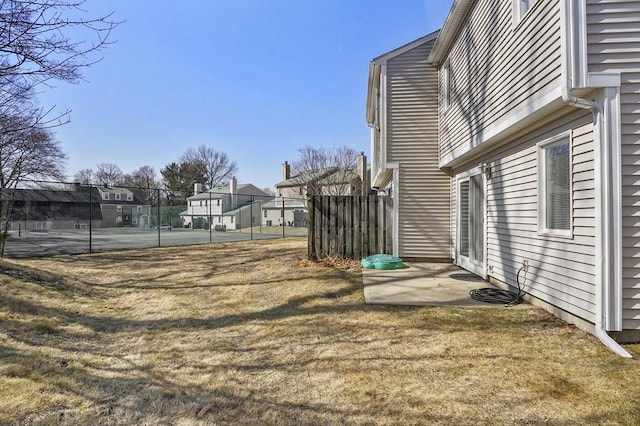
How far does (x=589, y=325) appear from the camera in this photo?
3.48 meters

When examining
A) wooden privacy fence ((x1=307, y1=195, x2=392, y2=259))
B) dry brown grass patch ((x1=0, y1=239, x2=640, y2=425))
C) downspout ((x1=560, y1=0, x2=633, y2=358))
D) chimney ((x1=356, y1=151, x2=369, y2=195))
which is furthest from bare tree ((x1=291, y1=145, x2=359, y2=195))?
downspout ((x1=560, y1=0, x2=633, y2=358))

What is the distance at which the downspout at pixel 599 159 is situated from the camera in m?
3.22

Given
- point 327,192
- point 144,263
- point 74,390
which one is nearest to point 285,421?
point 74,390

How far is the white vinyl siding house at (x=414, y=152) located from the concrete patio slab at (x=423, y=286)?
81cm

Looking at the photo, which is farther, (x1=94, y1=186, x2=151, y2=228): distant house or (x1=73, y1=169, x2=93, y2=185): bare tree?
(x1=73, y1=169, x2=93, y2=185): bare tree

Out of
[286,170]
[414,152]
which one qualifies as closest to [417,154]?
[414,152]

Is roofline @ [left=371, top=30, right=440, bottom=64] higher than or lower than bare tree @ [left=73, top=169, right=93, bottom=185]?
lower

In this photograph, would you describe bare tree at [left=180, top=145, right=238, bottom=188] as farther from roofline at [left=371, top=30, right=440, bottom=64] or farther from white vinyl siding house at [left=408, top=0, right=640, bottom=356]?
white vinyl siding house at [left=408, top=0, right=640, bottom=356]

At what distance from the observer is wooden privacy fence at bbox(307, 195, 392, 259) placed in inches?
Result: 336

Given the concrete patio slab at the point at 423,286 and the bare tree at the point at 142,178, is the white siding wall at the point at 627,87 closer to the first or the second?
the concrete patio slab at the point at 423,286

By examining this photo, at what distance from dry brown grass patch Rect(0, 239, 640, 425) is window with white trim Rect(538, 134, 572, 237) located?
3.52 feet

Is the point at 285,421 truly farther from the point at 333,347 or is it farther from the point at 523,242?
the point at 523,242

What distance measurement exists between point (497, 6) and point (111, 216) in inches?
1562

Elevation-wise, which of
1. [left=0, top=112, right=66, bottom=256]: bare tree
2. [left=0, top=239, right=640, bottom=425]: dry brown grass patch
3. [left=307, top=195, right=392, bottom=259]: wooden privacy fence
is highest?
[left=0, top=112, right=66, bottom=256]: bare tree
